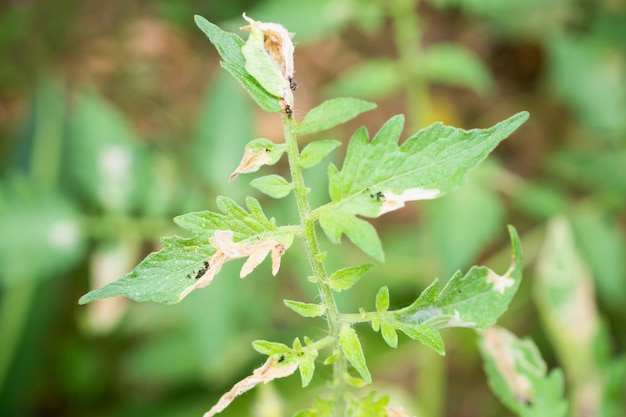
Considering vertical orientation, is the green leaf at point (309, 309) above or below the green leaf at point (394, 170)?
below

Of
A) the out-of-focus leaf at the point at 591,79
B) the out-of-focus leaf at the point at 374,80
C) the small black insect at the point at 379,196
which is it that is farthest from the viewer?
the out-of-focus leaf at the point at 591,79

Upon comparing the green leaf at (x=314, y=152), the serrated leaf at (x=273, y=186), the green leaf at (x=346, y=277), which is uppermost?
the green leaf at (x=314, y=152)

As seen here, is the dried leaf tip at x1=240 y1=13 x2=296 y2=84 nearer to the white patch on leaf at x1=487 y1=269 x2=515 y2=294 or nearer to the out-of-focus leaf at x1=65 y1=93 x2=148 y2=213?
the white patch on leaf at x1=487 y1=269 x2=515 y2=294

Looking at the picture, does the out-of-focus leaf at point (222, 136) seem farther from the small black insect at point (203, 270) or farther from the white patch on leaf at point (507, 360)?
the small black insect at point (203, 270)

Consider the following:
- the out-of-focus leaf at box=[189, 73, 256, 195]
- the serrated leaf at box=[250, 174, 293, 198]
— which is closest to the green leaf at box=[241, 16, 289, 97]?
the serrated leaf at box=[250, 174, 293, 198]

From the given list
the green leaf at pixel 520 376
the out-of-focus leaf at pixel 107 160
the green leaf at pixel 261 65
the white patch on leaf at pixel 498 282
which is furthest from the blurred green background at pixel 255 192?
the green leaf at pixel 261 65

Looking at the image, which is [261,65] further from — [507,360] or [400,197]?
[507,360]

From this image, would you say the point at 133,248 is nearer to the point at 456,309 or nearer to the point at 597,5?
the point at 456,309
